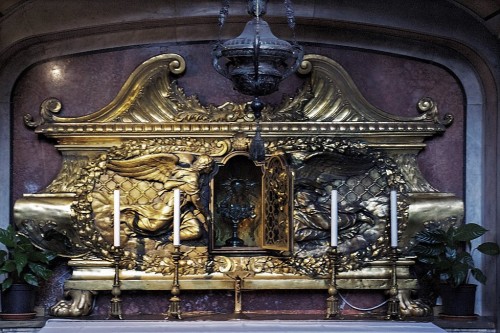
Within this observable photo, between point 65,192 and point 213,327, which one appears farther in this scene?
point 65,192

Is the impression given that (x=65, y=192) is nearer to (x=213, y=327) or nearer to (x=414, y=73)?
(x=213, y=327)

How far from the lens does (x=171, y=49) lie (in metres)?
9.01

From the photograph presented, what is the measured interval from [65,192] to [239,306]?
4.53 feet

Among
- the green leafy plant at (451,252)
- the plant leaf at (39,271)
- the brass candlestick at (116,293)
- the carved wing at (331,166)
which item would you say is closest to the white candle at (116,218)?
the brass candlestick at (116,293)

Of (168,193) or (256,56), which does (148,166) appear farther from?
(256,56)

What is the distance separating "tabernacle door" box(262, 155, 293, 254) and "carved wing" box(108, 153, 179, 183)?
24.9 inches

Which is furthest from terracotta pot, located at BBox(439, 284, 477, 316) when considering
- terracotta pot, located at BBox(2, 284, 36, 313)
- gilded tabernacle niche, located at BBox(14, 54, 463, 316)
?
terracotta pot, located at BBox(2, 284, 36, 313)

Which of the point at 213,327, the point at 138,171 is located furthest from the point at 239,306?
the point at 138,171

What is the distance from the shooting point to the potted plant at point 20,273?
836 cm

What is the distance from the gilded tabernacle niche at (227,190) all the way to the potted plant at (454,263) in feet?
0.66

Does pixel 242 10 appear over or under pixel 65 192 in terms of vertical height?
over

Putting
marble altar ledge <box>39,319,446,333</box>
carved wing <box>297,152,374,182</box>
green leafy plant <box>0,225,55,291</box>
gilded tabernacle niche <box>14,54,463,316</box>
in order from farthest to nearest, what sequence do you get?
carved wing <box>297,152,374,182</box>, gilded tabernacle niche <box>14,54,463,316</box>, green leafy plant <box>0,225,55,291</box>, marble altar ledge <box>39,319,446,333</box>

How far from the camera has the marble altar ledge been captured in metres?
7.96

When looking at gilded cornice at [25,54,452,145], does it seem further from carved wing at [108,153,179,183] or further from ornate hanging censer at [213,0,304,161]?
ornate hanging censer at [213,0,304,161]
